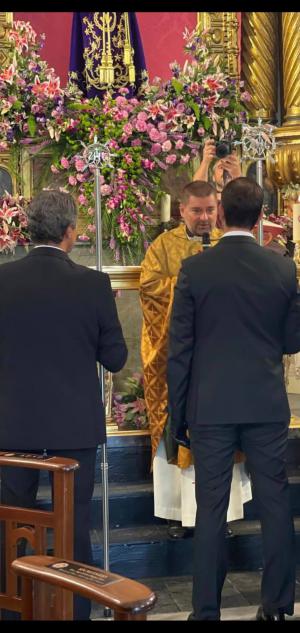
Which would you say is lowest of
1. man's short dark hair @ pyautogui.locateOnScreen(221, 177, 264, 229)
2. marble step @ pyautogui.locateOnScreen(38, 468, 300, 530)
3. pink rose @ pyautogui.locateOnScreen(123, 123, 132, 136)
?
marble step @ pyautogui.locateOnScreen(38, 468, 300, 530)

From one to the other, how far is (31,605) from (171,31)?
22.0 feet

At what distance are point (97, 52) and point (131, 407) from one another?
3050 millimetres

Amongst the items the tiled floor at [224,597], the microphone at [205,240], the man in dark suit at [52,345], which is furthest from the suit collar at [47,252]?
the tiled floor at [224,597]

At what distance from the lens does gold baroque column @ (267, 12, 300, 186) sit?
7.46 meters

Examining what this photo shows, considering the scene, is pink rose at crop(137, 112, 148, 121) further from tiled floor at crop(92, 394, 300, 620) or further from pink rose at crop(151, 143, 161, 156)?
tiled floor at crop(92, 394, 300, 620)

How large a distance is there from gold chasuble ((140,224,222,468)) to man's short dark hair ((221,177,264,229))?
94 cm

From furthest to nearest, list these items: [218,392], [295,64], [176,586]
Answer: [295,64] → [176,586] → [218,392]

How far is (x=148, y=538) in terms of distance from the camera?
483 centimetres

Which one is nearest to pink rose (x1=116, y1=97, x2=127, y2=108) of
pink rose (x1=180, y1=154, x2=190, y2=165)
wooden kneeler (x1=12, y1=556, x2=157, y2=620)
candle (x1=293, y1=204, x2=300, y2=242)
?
pink rose (x1=180, y1=154, x2=190, y2=165)

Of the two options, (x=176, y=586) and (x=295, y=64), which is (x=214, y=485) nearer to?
(x=176, y=586)

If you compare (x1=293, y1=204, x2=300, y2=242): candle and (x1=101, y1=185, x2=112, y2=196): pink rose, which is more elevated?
(x1=101, y1=185, x2=112, y2=196): pink rose

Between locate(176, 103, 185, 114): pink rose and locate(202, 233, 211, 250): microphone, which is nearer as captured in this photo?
locate(202, 233, 211, 250): microphone

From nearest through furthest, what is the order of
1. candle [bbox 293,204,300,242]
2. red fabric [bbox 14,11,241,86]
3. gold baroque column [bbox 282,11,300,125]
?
1. candle [bbox 293,204,300,242]
2. gold baroque column [bbox 282,11,300,125]
3. red fabric [bbox 14,11,241,86]
